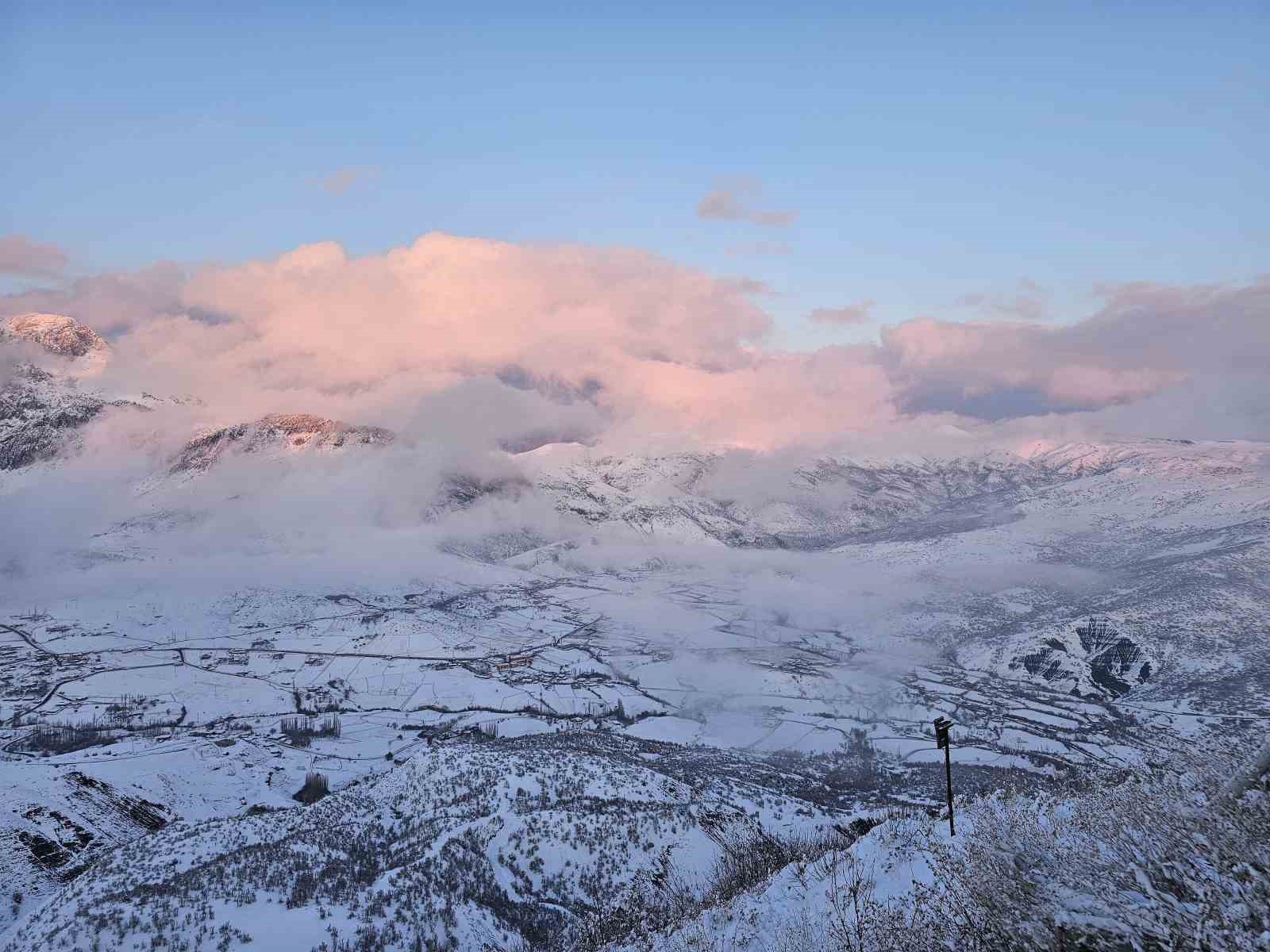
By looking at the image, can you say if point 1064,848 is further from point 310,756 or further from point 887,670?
point 887,670

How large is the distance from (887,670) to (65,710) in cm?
15499

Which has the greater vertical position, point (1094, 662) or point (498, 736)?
point (498, 736)

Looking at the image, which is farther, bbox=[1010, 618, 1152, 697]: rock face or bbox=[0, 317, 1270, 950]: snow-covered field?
bbox=[1010, 618, 1152, 697]: rock face

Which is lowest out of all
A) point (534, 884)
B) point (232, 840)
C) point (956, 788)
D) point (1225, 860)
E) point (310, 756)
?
point (310, 756)

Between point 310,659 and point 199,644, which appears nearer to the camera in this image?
point 310,659

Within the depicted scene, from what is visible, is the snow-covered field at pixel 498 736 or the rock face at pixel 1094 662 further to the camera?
the rock face at pixel 1094 662

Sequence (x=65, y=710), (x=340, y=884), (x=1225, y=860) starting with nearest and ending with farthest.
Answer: (x=1225, y=860), (x=340, y=884), (x=65, y=710)

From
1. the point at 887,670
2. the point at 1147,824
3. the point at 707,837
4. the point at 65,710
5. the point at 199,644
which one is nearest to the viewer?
the point at 1147,824

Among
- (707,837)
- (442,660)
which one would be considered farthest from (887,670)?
(707,837)

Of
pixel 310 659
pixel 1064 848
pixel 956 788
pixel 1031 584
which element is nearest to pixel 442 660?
pixel 310 659

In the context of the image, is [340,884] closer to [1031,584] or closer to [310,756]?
[310,756]

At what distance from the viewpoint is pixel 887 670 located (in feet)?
482

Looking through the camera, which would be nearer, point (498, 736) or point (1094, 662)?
point (498, 736)

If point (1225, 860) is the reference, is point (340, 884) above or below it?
below
